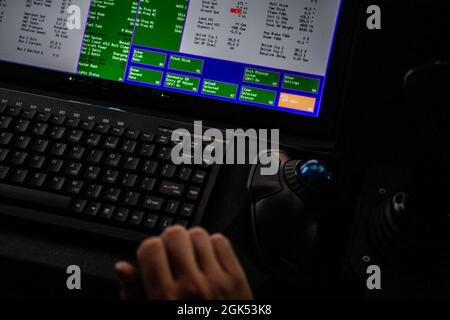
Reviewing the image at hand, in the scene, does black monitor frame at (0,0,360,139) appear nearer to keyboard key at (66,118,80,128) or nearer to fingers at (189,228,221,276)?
keyboard key at (66,118,80,128)

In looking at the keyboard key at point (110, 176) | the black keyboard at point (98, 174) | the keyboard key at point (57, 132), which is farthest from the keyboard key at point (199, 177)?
the keyboard key at point (57, 132)

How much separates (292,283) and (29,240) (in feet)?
1.11

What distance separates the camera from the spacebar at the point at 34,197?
0.58 m

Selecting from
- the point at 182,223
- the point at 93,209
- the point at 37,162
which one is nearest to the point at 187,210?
the point at 182,223

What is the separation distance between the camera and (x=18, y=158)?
616 mm

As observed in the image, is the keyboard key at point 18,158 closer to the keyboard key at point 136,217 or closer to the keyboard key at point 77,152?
the keyboard key at point 77,152

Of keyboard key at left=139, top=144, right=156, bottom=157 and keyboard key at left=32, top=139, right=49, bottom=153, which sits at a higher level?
keyboard key at left=139, top=144, right=156, bottom=157

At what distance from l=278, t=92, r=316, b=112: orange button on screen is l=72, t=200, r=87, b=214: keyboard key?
1.04 ft

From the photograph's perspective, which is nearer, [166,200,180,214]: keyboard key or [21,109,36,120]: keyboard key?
[166,200,180,214]: keyboard key

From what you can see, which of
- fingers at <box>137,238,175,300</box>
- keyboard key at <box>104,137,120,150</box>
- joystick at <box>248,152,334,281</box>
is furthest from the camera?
keyboard key at <box>104,137,120,150</box>

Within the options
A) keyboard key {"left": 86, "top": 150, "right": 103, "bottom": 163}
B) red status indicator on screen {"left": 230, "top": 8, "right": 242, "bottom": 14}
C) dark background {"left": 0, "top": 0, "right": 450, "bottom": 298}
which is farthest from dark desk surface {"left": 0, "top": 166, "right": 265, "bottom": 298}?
red status indicator on screen {"left": 230, "top": 8, "right": 242, "bottom": 14}

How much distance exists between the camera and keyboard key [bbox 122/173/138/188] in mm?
583

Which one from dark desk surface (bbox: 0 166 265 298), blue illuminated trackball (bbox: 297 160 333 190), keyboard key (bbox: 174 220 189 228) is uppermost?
blue illuminated trackball (bbox: 297 160 333 190)

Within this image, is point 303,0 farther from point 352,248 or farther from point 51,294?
point 51,294
